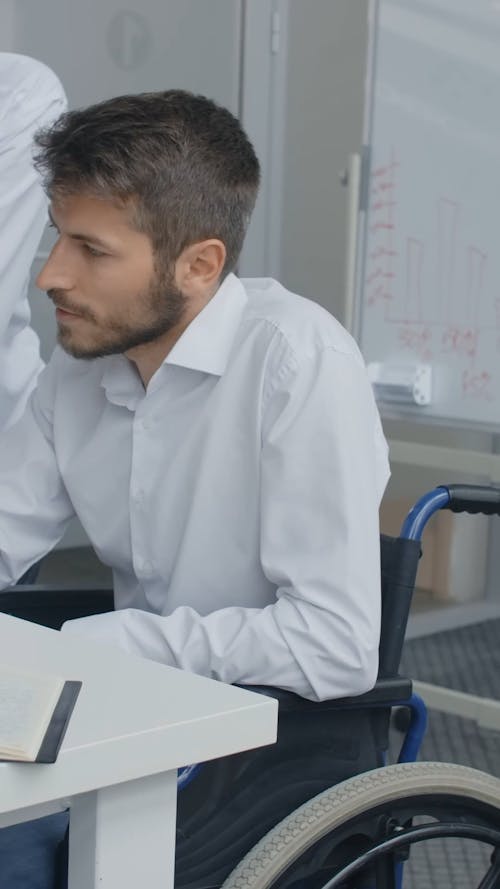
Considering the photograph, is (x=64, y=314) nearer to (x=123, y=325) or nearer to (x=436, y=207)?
(x=123, y=325)

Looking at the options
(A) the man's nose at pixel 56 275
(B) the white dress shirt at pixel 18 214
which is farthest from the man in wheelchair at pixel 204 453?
(B) the white dress shirt at pixel 18 214

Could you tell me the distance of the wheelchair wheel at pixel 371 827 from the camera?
94cm

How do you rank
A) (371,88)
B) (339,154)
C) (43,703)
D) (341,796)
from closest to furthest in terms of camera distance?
1. (43,703)
2. (341,796)
3. (371,88)
4. (339,154)

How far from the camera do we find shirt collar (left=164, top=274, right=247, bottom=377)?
1.24 metres

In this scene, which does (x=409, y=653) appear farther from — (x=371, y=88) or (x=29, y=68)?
(x=29, y=68)

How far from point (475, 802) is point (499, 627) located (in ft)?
8.46

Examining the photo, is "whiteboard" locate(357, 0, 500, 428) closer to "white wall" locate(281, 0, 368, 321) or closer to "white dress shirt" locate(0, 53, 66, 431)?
"white dress shirt" locate(0, 53, 66, 431)

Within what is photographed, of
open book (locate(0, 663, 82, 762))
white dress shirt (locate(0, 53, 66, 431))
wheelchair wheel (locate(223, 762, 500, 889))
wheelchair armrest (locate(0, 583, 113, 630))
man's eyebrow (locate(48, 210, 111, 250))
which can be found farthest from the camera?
white dress shirt (locate(0, 53, 66, 431))

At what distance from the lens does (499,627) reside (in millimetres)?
3555

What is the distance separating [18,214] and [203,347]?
0.89 m

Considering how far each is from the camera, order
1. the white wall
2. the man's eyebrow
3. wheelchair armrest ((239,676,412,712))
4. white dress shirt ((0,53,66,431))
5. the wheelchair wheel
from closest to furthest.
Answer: the wheelchair wheel
wheelchair armrest ((239,676,412,712))
the man's eyebrow
white dress shirt ((0,53,66,431))
the white wall

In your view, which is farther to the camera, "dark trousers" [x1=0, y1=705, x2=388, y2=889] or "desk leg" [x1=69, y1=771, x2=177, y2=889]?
"dark trousers" [x1=0, y1=705, x2=388, y2=889]

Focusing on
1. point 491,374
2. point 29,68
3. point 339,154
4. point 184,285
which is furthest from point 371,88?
point 184,285

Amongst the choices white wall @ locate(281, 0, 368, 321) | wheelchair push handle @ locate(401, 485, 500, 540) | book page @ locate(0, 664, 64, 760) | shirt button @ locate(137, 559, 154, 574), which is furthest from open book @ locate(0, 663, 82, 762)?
white wall @ locate(281, 0, 368, 321)
